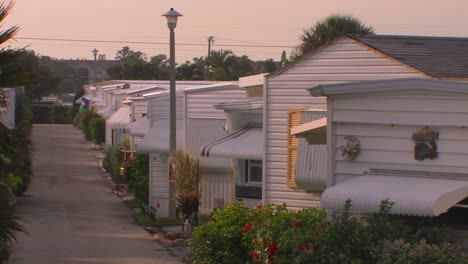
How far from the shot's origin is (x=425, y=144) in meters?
12.0

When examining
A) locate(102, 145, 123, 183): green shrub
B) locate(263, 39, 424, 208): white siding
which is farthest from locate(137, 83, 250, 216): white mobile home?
locate(102, 145, 123, 183): green shrub

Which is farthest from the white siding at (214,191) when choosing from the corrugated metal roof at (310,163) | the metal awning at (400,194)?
the metal awning at (400,194)

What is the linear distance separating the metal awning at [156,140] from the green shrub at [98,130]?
1339 inches

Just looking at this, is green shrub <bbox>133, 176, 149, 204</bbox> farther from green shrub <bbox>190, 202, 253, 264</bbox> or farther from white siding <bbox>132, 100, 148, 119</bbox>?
green shrub <bbox>190, 202, 253, 264</bbox>

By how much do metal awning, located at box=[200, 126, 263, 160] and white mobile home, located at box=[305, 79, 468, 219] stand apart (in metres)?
9.40

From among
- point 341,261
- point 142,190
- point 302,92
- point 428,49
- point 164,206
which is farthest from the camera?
point 142,190

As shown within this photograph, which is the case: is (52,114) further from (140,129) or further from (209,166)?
(209,166)

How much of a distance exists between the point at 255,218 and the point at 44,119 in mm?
87814

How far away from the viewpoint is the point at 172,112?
26250 millimetres

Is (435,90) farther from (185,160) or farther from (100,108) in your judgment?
(100,108)

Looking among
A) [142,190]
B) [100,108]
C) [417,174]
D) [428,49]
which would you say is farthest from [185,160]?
[100,108]

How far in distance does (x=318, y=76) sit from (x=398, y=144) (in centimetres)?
614

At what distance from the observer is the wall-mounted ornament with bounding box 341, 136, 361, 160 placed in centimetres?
1257

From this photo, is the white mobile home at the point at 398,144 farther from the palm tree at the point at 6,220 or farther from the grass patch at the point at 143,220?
the grass patch at the point at 143,220
